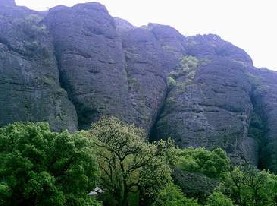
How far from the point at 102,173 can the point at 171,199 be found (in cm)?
948

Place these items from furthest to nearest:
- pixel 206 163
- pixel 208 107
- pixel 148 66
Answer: pixel 148 66
pixel 208 107
pixel 206 163

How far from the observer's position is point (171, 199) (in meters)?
58.7

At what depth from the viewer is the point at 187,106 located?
4473 inches

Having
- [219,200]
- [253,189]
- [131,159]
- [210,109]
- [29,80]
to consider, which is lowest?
[219,200]

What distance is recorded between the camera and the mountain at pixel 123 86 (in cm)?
9194

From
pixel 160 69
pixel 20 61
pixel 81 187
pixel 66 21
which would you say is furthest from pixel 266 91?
pixel 81 187

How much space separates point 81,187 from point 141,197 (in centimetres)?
1751

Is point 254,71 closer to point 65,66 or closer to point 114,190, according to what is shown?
Answer: point 65,66

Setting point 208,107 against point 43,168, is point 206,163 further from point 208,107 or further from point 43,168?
point 43,168

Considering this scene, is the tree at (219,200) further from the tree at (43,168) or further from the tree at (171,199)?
the tree at (43,168)

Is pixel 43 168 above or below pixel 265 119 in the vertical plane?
above

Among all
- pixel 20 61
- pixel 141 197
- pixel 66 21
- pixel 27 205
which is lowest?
pixel 141 197

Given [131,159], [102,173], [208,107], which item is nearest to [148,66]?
[208,107]

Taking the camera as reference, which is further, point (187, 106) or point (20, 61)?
point (187, 106)
